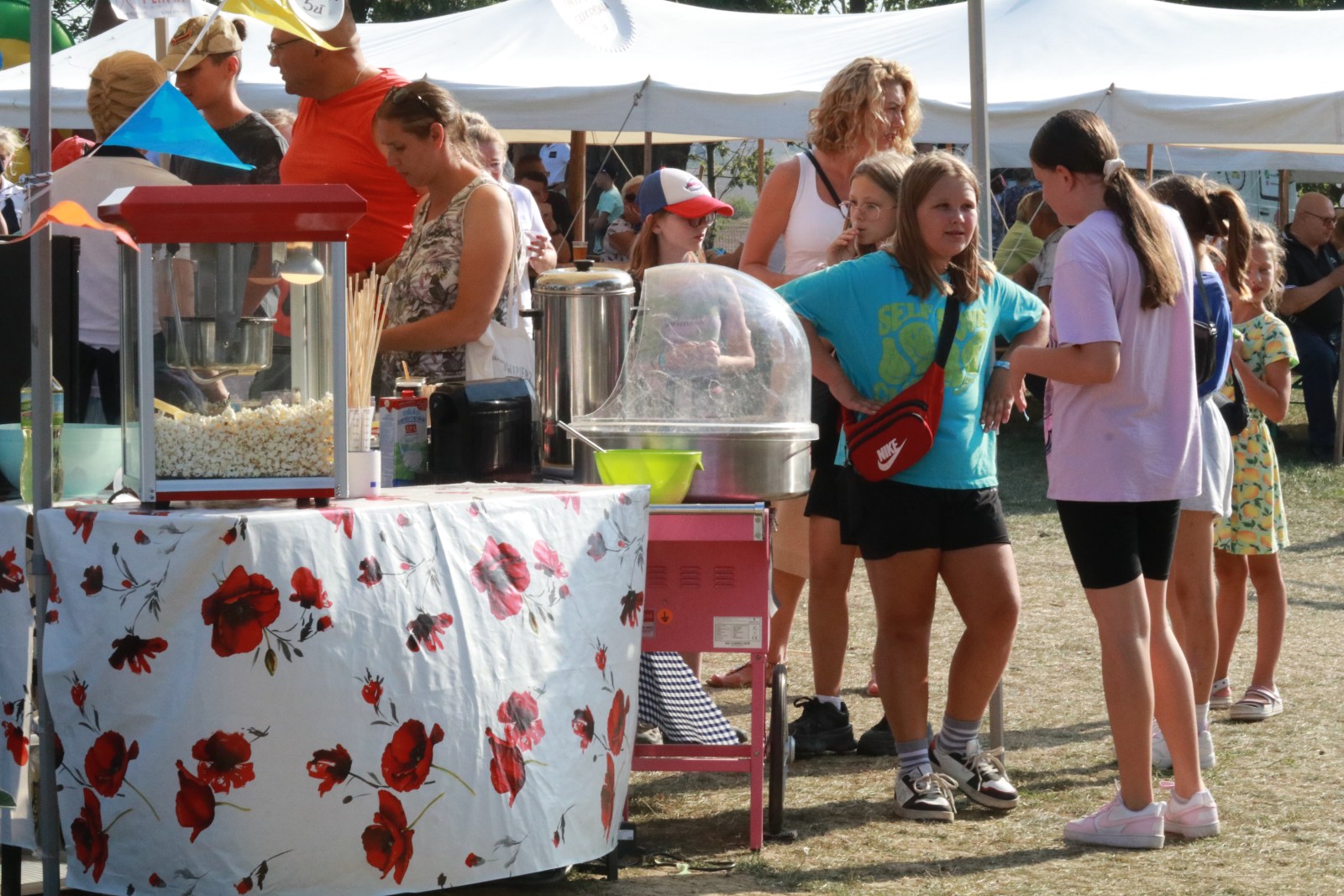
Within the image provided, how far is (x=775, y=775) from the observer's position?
3805 mm

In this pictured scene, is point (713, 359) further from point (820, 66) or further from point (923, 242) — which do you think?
point (820, 66)

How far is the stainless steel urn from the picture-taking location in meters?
3.65

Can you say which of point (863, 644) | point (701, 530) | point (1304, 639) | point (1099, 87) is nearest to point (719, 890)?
point (701, 530)

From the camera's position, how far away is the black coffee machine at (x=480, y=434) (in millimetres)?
3461

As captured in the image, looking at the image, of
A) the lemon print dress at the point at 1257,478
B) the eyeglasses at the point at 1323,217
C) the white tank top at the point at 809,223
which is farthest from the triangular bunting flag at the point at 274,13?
the eyeglasses at the point at 1323,217

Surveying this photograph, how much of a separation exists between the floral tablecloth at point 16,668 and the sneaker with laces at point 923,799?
2.05 meters

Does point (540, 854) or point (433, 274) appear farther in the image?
point (433, 274)

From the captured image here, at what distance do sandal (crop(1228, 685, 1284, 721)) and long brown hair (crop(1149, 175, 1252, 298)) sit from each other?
1463 millimetres

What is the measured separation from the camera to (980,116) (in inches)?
167

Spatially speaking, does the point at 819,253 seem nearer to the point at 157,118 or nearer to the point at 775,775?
the point at 775,775

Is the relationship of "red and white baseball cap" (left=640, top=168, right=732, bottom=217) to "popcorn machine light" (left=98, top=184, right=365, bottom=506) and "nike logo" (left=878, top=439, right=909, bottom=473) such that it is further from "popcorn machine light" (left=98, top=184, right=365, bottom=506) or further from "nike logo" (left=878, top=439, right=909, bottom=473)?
"popcorn machine light" (left=98, top=184, right=365, bottom=506)

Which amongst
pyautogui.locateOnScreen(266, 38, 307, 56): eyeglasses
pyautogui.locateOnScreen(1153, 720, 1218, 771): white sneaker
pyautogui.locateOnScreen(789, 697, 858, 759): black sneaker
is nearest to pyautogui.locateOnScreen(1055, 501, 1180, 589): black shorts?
pyautogui.locateOnScreen(1153, 720, 1218, 771): white sneaker

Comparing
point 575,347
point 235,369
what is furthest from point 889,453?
point 235,369

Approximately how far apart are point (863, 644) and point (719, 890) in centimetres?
279
